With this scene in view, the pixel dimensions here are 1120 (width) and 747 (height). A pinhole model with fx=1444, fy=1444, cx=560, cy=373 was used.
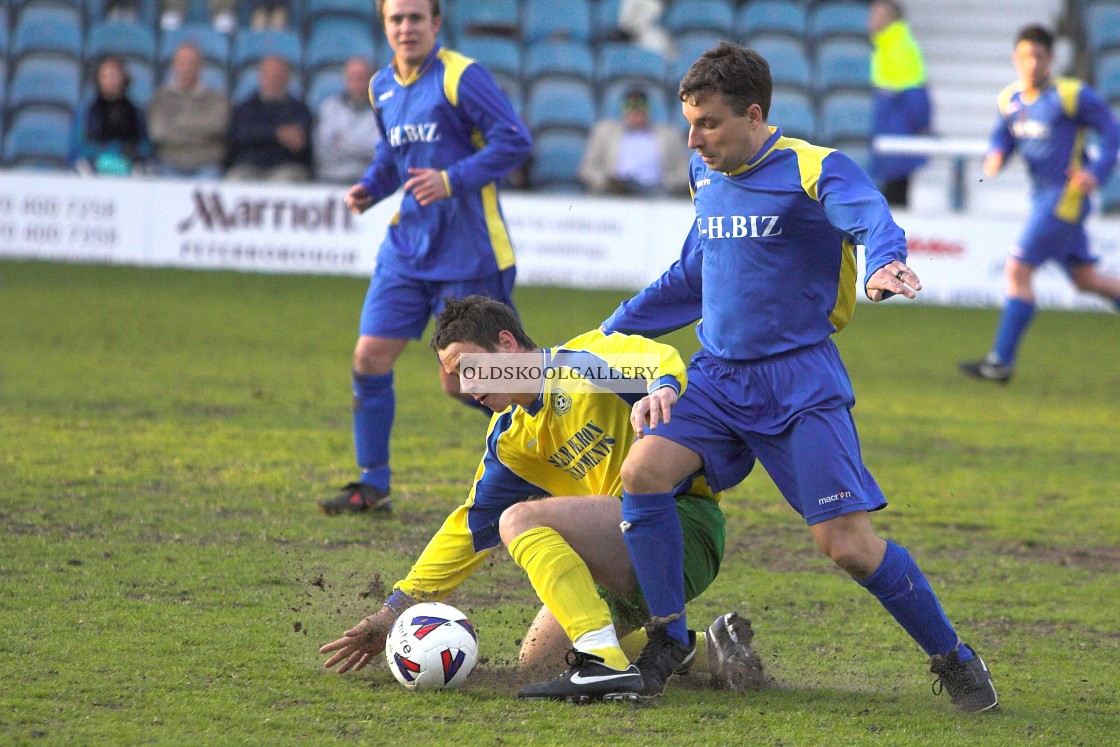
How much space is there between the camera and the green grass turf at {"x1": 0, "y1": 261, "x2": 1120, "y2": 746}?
369 centimetres

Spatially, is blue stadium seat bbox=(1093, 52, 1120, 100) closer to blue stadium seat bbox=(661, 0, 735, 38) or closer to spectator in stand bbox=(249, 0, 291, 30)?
blue stadium seat bbox=(661, 0, 735, 38)

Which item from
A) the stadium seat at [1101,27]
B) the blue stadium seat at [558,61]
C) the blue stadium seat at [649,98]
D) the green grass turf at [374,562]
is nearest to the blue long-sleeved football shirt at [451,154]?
the green grass turf at [374,562]

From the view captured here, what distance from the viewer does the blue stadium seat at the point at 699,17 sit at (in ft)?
54.4

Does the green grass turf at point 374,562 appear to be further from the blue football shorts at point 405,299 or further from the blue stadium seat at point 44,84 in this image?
the blue stadium seat at point 44,84

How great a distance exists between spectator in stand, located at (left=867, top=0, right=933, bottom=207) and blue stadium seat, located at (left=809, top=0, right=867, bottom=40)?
1881 millimetres

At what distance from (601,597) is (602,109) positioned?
1187 centimetres

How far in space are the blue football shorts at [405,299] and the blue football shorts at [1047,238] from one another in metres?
5.07

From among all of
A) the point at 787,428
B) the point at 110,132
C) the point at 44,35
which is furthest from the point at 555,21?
the point at 787,428

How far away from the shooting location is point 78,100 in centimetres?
1491

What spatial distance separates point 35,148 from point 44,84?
2.77 feet

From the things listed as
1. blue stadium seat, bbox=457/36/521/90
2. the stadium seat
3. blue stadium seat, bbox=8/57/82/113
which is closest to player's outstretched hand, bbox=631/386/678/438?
blue stadium seat, bbox=457/36/521/90

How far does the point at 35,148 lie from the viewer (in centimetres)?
1436

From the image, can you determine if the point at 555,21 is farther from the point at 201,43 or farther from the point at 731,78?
the point at 731,78

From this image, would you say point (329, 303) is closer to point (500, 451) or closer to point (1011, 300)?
point (1011, 300)
